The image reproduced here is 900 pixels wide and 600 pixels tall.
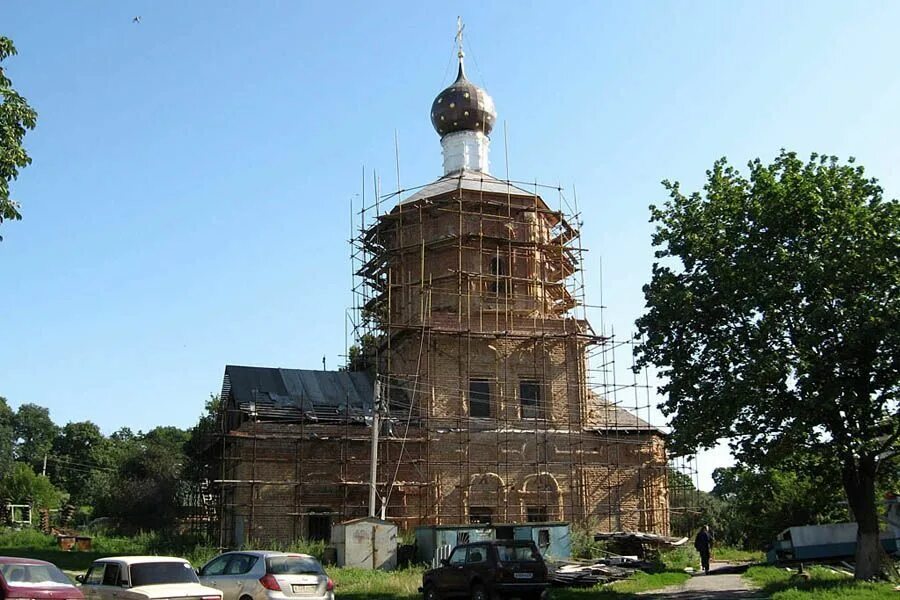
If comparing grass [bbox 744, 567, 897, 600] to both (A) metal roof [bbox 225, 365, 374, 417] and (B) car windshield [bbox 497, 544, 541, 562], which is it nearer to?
(B) car windshield [bbox 497, 544, 541, 562]

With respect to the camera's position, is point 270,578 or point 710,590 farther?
point 710,590

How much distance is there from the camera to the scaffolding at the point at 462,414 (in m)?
27.2

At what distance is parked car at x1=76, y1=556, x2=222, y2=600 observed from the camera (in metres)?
12.7

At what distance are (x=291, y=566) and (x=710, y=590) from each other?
32.8ft

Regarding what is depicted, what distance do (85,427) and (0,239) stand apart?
79.2 m

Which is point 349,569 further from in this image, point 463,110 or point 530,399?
point 463,110

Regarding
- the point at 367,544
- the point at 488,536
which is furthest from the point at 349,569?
the point at 488,536

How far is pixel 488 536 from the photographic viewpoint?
2427 centimetres

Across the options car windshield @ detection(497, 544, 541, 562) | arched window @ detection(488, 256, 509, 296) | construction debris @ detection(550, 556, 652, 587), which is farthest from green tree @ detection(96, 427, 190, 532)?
car windshield @ detection(497, 544, 541, 562)

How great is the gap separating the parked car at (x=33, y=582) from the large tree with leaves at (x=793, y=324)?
1231 cm

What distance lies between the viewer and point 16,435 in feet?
299

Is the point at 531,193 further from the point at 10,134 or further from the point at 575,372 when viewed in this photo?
the point at 10,134

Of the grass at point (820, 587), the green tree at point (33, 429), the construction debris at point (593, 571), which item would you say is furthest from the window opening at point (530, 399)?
the green tree at point (33, 429)

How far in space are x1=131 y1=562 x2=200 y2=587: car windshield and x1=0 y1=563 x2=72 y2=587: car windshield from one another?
1.01 metres
